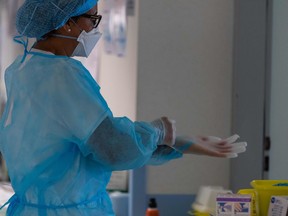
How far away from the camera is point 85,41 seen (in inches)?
71.4

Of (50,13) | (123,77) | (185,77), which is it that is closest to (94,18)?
(50,13)

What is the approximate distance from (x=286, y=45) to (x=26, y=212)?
1247mm

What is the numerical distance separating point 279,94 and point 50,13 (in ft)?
3.67

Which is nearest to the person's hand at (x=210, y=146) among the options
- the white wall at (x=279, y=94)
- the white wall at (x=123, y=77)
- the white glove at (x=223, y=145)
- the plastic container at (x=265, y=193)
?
the white glove at (x=223, y=145)

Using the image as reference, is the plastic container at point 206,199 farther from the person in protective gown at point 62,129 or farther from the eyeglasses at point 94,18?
the eyeglasses at point 94,18

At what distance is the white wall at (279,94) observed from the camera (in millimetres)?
2449

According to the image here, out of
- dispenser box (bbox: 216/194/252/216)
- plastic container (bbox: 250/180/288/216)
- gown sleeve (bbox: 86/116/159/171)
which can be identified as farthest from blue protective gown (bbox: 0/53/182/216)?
plastic container (bbox: 250/180/288/216)

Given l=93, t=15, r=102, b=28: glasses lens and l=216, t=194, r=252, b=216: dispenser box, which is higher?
l=93, t=15, r=102, b=28: glasses lens

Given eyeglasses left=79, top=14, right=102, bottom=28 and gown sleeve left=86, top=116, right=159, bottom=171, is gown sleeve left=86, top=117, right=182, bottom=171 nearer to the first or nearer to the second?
gown sleeve left=86, top=116, right=159, bottom=171

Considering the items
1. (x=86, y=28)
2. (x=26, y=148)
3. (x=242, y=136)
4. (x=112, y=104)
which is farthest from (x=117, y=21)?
(x=26, y=148)

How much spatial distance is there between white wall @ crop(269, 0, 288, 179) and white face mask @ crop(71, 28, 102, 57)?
909 millimetres

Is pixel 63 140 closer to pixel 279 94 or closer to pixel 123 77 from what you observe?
pixel 279 94

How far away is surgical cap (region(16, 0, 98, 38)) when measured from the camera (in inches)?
69.1

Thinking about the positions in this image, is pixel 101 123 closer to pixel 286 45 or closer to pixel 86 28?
pixel 86 28
